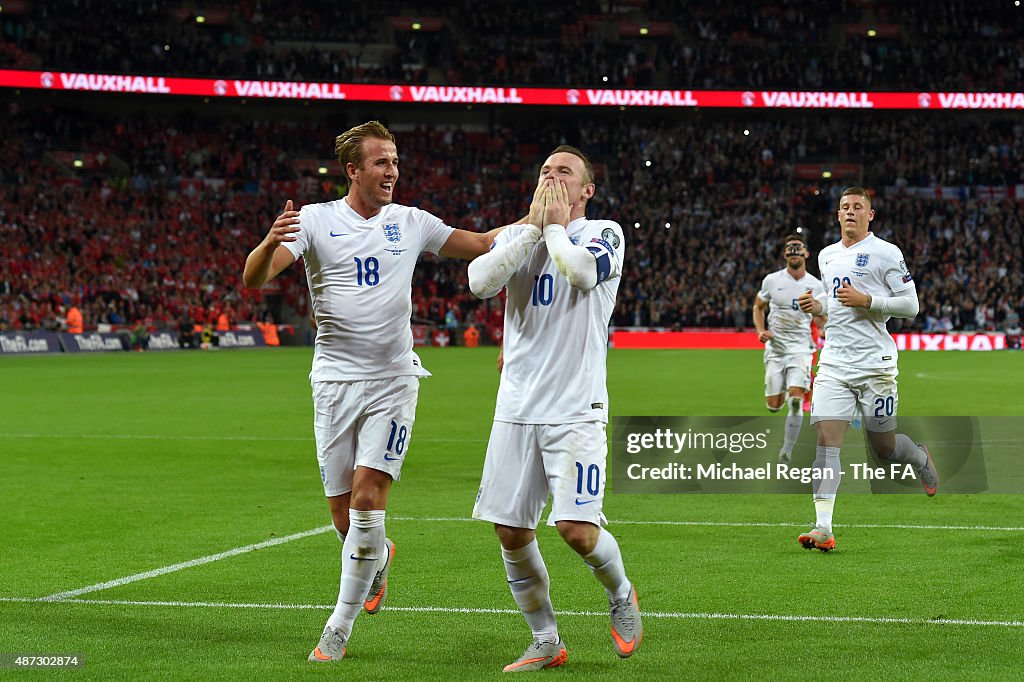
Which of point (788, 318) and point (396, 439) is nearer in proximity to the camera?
point (396, 439)

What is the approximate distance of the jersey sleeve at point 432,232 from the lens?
22.8 feet

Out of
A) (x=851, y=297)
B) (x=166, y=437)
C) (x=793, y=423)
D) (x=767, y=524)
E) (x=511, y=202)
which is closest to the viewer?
(x=851, y=297)

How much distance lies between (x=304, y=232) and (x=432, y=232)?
72 centimetres

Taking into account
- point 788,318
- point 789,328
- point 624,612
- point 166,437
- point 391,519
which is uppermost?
point 788,318

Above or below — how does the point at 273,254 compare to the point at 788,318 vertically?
above

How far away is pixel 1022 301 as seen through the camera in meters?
52.4

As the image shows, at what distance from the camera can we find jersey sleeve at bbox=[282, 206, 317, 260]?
21.1ft

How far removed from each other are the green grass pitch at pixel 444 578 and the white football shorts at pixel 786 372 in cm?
366

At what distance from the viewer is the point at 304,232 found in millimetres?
6574

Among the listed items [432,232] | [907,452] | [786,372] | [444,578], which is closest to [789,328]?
[786,372]

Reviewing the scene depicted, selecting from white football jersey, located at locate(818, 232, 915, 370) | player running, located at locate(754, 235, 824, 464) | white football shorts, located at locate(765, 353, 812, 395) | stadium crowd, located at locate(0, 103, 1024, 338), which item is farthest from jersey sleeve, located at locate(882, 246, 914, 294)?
stadium crowd, located at locate(0, 103, 1024, 338)

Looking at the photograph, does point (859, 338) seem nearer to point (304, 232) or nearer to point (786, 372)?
point (304, 232)

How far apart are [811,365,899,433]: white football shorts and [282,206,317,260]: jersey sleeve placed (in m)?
4.58

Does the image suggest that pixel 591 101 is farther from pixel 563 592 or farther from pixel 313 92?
pixel 563 592
